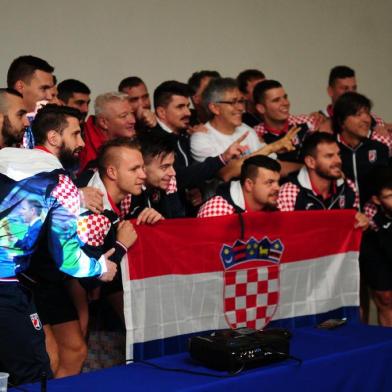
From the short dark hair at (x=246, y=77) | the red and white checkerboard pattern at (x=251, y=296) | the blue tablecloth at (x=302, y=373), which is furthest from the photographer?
the short dark hair at (x=246, y=77)

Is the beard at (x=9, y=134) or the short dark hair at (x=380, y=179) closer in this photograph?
the beard at (x=9, y=134)

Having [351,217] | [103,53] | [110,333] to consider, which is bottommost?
[110,333]

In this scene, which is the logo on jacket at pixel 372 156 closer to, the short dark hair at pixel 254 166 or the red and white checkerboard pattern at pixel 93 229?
the short dark hair at pixel 254 166

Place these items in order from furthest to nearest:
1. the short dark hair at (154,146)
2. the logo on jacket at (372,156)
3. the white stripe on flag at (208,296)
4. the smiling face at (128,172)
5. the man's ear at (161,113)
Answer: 1. the logo on jacket at (372,156)
2. the man's ear at (161,113)
3. the short dark hair at (154,146)
4. the smiling face at (128,172)
5. the white stripe on flag at (208,296)

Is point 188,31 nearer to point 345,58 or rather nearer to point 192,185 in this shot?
point 345,58

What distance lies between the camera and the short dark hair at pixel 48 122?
3.95m

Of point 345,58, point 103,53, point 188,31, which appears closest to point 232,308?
point 103,53

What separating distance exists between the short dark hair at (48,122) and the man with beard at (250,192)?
143 centimetres

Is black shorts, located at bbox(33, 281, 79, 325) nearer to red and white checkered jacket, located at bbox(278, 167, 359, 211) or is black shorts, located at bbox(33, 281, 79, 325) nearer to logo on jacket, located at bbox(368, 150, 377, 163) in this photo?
red and white checkered jacket, located at bbox(278, 167, 359, 211)

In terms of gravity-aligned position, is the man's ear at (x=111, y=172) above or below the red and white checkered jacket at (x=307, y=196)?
above

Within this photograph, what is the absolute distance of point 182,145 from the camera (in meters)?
5.72

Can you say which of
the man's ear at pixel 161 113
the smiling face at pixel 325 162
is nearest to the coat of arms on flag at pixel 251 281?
the smiling face at pixel 325 162

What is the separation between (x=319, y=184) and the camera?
5.76m

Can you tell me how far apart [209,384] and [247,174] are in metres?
2.43
